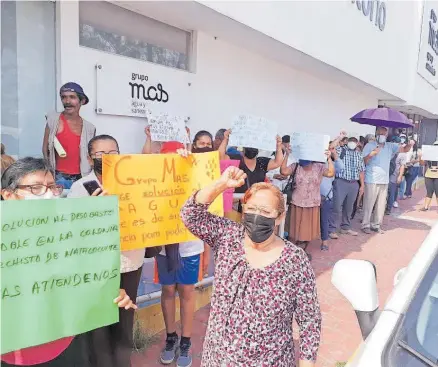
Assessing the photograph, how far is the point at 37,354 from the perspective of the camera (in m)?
1.69

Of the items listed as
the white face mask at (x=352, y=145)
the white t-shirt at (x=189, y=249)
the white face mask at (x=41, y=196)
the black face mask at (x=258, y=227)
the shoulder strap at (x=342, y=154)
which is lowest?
the white t-shirt at (x=189, y=249)

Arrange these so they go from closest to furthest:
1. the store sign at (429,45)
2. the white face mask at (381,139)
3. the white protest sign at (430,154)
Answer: the white face mask at (381,139), the white protest sign at (430,154), the store sign at (429,45)

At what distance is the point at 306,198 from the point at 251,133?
81.7 inches

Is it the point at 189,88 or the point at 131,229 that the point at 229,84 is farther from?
the point at 131,229

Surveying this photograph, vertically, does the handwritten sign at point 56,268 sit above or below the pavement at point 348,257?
above

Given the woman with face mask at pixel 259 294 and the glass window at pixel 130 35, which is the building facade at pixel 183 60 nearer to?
the glass window at pixel 130 35

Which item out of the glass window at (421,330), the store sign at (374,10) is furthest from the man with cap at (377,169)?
the glass window at (421,330)

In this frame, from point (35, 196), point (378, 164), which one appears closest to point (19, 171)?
point (35, 196)

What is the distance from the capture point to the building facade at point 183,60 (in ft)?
13.2

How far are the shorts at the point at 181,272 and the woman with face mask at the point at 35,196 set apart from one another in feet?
3.88

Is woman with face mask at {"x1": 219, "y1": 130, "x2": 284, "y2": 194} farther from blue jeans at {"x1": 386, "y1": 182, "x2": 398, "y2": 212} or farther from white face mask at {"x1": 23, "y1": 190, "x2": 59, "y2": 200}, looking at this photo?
blue jeans at {"x1": 386, "y1": 182, "x2": 398, "y2": 212}

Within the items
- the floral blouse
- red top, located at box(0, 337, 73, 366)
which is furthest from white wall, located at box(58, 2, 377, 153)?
the floral blouse

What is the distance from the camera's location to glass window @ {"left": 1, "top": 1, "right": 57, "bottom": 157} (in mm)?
3844

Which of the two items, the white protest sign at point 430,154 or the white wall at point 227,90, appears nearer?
the white wall at point 227,90
